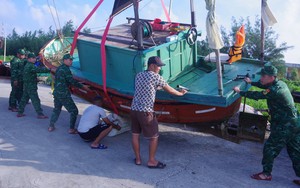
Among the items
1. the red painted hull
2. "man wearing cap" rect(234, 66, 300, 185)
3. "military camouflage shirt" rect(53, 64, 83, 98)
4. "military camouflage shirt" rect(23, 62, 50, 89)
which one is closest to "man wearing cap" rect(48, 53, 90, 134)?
"military camouflage shirt" rect(53, 64, 83, 98)

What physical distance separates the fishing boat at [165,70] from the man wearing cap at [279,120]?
735 millimetres

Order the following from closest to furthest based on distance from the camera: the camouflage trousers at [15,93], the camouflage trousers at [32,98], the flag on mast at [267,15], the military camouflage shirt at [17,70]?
1. the flag on mast at [267,15]
2. the camouflage trousers at [32,98]
3. the military camouflage shirt at [17,70]
4. the camouflage trousers at [15,93]

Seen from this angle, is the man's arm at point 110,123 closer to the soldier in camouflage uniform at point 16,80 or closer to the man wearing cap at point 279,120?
the man wearing cap at point 279,120

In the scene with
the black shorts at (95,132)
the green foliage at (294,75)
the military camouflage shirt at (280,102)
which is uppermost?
the military camouflage shirt at (280,102)

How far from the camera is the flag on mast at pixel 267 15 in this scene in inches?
234

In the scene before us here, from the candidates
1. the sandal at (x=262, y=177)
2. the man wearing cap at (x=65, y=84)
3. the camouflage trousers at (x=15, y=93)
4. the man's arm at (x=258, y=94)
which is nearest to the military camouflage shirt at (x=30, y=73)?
the camouflage trousers at (x=15, y=93)

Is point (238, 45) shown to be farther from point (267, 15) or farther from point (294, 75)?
point (294, 75)

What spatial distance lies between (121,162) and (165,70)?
1.98 m

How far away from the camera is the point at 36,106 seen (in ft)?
24.7

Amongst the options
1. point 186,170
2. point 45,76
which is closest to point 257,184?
point 186,170

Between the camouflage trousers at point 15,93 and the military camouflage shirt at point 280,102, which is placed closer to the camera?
the military camouflage shirt at point 280,102

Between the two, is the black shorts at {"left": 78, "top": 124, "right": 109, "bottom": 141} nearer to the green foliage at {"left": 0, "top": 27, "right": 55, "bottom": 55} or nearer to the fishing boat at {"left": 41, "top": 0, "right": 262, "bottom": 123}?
the fishing boat at {"left": 41, "top": 0, "right": 262, "bottom": 123}

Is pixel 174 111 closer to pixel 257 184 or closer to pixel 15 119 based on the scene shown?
pixel 257 184

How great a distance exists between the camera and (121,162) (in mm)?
5293
